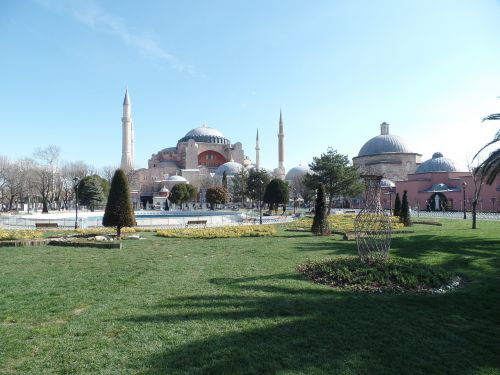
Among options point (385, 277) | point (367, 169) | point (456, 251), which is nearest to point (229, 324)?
point (385, 277)

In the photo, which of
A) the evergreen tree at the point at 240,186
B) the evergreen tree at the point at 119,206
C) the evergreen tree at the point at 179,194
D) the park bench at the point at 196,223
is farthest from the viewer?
the evergreen tree at the point at 179,194

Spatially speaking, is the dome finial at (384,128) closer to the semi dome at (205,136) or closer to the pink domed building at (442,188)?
the pink domed building at (442,188)

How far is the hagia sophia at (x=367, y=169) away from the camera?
42872 millimetres

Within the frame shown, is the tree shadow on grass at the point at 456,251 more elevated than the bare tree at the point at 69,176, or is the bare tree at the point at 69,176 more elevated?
the bare tree at the point at 69,176

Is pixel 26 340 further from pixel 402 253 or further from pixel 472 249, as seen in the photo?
pixel 472 249

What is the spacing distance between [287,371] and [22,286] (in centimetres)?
537

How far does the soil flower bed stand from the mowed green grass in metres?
0.36

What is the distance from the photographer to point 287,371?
11.0ft

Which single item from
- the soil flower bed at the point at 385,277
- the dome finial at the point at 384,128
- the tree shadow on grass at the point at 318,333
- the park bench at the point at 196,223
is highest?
the dome finial at the point at 384,128

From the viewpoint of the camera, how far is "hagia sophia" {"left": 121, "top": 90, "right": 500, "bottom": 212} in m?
42.9

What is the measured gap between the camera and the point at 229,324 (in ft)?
14.7

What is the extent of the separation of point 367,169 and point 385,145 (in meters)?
5.37

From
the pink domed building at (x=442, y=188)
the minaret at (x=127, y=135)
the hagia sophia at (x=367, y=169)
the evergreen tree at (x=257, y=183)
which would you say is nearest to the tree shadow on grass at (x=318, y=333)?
the hagia sophia at (x=367, y=169)

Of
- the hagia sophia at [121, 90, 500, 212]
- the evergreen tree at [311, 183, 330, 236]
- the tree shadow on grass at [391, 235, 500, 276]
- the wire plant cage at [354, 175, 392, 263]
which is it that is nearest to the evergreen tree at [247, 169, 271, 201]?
the hagia sophia at [121, 90, 500, 212]
